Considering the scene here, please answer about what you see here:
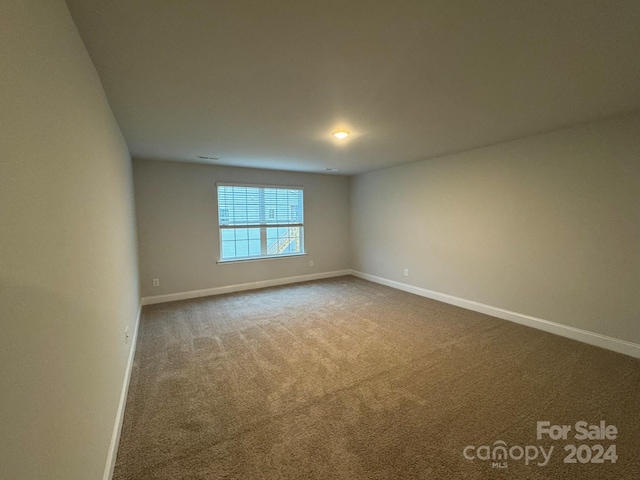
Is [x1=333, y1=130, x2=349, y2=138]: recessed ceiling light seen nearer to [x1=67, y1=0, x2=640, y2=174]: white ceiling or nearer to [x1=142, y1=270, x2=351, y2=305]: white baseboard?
[x1=67, y1=0, x2=640, y2=174]: white ceiling

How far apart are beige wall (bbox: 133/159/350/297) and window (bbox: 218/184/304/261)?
144 mm

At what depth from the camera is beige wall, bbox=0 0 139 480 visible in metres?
0.67

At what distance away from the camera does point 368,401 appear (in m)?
2.07

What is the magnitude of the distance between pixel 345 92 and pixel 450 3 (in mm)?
927

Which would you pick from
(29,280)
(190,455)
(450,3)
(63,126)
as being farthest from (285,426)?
(450,3)

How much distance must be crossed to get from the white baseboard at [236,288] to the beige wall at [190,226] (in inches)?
2.6

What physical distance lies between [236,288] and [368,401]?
3.64 metres

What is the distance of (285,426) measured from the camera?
183 centimetres

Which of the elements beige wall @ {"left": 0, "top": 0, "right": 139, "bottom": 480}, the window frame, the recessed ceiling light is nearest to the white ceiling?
the recessed ceiling light

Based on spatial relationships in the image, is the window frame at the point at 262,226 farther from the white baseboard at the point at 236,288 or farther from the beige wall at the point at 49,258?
the beige wall at the point at 49,258

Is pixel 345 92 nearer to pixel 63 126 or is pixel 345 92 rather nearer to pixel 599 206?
pixel 63 126

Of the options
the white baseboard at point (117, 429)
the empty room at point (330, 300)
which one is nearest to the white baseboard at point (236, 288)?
the empty room at point (330, 300)

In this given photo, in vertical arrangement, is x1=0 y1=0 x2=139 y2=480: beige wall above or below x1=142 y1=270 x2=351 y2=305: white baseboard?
above

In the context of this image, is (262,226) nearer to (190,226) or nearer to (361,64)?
(190,226)
